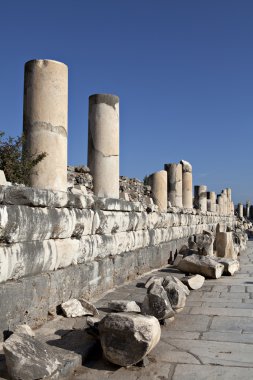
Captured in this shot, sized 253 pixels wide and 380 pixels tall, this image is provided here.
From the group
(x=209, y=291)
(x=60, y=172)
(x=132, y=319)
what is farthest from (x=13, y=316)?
(x=209, y=291)

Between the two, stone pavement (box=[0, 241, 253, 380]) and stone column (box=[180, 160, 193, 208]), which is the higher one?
stone column (box=[180, 160, 193, 208])

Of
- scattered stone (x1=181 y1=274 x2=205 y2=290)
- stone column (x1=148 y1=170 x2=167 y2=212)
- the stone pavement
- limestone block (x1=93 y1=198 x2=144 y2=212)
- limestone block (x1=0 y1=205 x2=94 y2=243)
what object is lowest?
the stone pavement

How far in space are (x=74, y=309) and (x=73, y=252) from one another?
2.82 feet

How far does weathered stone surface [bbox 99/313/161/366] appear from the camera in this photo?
354cm

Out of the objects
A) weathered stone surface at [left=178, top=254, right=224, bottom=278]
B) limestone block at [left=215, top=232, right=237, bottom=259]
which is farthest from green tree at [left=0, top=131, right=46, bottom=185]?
limestone block at [left=215, top=232, right=237, bottom=259]

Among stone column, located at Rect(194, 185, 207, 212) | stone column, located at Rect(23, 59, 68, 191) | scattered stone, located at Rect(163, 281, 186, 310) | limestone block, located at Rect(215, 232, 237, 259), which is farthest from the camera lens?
stone column, located at Rect(194, 185, 207, 212)

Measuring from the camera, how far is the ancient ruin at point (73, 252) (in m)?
3.59

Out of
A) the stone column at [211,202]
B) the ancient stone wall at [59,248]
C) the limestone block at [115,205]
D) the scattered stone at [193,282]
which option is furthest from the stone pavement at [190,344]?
the stone column at [211,202]

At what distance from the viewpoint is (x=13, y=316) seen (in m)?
4.09

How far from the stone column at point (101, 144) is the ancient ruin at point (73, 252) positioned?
18 millimetres

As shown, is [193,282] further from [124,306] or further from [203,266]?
[124,306]

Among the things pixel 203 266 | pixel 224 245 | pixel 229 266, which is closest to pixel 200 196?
pixel 224 245

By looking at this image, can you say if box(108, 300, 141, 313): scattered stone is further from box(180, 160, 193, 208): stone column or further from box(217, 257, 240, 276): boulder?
box(180, 160, 193, 208): stone column

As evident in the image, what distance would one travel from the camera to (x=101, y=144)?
815 centimetres
